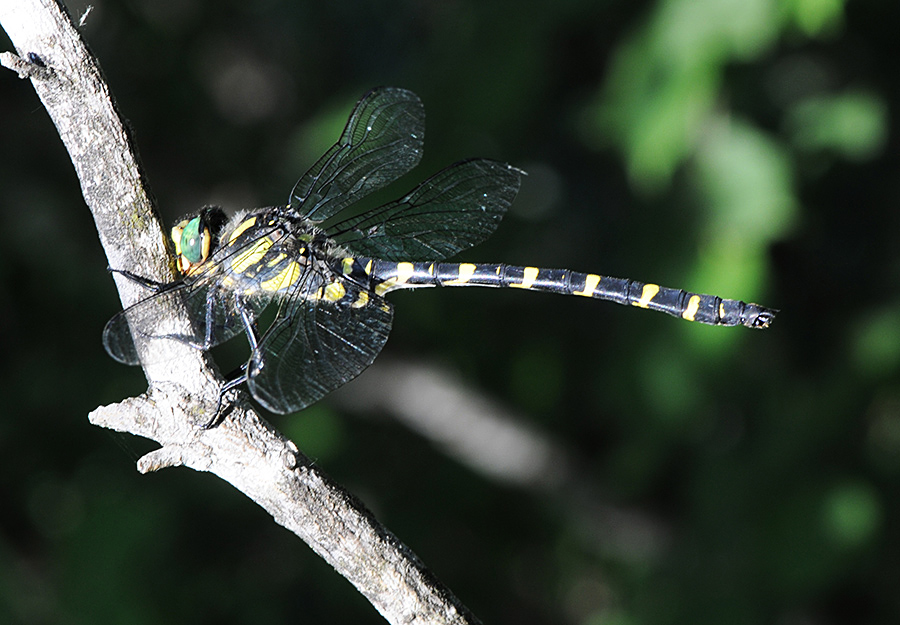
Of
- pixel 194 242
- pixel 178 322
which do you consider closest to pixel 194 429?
pixel 178 322

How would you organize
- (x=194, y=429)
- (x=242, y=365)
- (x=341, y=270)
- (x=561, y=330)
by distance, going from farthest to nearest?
(x=561, y=330)
(x=341, y=270)
(x=242, y=365)
(x=194, y=429)

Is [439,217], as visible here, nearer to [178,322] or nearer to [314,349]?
[314,349]

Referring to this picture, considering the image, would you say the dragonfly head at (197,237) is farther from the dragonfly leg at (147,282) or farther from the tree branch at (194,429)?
the tree branch at (194,429)

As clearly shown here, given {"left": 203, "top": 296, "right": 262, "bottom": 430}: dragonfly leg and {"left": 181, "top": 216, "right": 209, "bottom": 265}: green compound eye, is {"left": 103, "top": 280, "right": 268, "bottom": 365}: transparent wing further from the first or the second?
{"left": 181, "top": 216, "right": 209, "bottom": 265}: green compound eye

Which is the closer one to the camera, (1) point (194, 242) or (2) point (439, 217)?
(1) point (194, 242)

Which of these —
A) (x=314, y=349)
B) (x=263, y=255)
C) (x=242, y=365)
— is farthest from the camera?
(x=263, y=255)

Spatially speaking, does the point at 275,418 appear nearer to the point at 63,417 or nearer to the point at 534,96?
the point at 63,417
